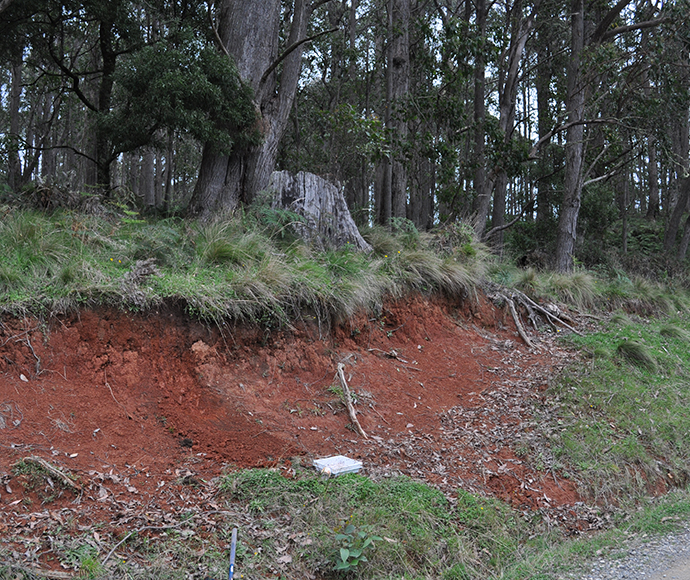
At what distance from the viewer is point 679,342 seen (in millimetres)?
10133

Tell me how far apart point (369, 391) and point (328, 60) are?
1324cm

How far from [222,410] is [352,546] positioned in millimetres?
2067

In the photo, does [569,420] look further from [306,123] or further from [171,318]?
[306,123]

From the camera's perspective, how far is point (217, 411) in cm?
551

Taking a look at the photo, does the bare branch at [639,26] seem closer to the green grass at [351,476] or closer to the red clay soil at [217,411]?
the green grass at [351,476]

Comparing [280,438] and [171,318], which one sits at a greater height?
[171,318]

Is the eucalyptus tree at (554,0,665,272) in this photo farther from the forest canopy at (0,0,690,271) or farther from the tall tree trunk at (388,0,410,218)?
the tall tree trunk at (388,0,410,218)

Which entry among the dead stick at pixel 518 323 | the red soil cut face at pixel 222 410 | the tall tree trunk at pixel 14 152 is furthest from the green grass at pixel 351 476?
the tall tree trunk at pixel 14 152

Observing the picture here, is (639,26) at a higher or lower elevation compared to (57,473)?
higher

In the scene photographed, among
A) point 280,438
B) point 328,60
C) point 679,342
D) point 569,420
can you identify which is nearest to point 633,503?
point 569,420

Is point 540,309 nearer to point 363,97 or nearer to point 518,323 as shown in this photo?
point 518,323

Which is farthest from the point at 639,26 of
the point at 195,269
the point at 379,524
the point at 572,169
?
the point at 379,524

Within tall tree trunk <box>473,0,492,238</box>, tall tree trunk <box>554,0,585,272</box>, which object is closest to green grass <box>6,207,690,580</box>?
tall tree trunk <box>473,0,492,238</box>

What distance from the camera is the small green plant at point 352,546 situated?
3869 mm
